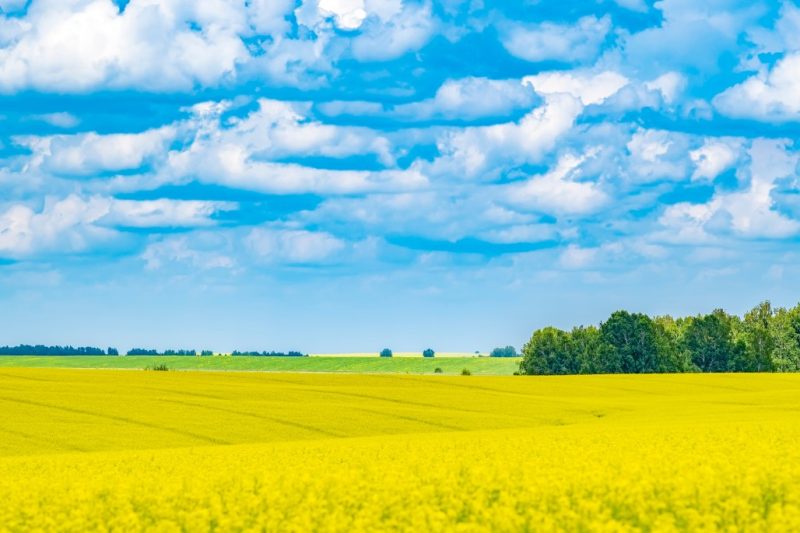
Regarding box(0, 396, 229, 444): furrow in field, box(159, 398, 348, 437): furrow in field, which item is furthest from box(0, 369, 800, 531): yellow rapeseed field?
box(159, 398, 348, 437): furrow in field

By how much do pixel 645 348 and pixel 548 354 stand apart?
12.5m

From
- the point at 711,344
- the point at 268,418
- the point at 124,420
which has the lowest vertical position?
the point at 268,418

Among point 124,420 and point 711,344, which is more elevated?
point 711,344

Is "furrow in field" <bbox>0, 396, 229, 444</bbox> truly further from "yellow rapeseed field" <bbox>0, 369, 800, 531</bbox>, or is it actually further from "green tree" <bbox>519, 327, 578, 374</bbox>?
"green tree" <bbox>519, 327, 578, 374</bbox>

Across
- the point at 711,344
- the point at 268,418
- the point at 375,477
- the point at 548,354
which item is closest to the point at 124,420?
the point at 268,418

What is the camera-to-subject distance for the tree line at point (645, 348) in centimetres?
13500

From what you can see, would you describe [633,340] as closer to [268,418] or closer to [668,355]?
[668,355]

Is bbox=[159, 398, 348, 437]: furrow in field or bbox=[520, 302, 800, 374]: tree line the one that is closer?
bbox=[159, 398, 348, 437]: furrow in field

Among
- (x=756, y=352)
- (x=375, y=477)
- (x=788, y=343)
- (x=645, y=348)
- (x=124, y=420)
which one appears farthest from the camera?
(x=788, y=343)

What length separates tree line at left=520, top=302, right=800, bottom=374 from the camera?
135000 mm

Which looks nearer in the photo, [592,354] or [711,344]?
[592,354]

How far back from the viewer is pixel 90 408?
181 ft

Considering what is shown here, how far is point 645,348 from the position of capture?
135m

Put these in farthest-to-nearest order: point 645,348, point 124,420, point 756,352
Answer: point 756,352, point 645,348, point 124,420
